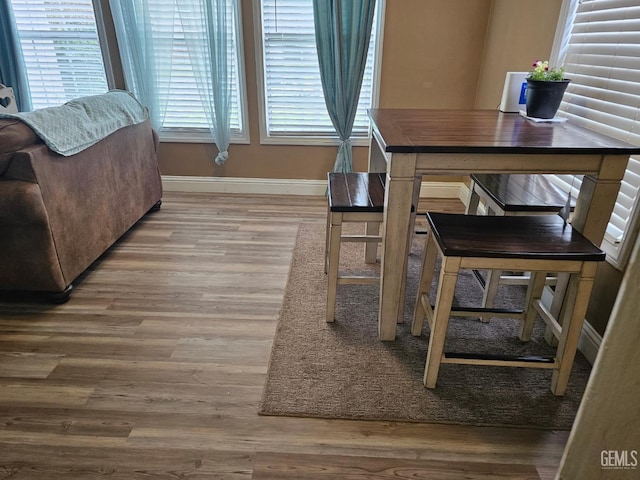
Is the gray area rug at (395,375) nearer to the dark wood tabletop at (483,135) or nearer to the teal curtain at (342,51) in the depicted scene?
the dark wood tabletop at (483,135)

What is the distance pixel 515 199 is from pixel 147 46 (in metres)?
3.00

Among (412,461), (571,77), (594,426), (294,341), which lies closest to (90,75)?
(294,341)

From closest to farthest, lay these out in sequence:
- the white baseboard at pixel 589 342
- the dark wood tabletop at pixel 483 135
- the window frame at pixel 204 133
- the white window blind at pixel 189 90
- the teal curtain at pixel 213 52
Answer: the dark wood tabletop at pixel 483 135, the white baseboard at pixel 589 342, the teal curtain at pixel 213 52, the white window blind at pixel 189 90, the window frame at pixel 204 133

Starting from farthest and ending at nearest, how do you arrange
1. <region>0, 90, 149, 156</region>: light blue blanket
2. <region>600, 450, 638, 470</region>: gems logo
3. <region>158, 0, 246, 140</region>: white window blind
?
1. <region>158, 0, 246, 140</region>: white window blind
2. <region>0, 90, 149, 156</region>: light blue blanket
3. <region>600, 450, 638, 470</region>: gems logo

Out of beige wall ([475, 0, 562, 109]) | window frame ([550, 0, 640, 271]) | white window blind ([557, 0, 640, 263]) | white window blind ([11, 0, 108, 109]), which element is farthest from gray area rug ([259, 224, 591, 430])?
white window blind ([11, 0, 108, 109])

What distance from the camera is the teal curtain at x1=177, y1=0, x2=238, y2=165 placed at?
3.25 metres

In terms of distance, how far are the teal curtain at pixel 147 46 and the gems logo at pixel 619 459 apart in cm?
374

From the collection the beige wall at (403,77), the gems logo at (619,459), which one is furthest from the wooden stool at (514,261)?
the beige wall at (403,77)

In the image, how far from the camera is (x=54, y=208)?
2055mm

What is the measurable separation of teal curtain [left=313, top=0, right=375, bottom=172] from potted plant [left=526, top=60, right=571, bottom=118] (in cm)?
162

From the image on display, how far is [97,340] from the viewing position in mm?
1940

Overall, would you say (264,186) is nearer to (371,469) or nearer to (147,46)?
(147,46)

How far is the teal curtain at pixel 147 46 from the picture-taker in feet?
10.8

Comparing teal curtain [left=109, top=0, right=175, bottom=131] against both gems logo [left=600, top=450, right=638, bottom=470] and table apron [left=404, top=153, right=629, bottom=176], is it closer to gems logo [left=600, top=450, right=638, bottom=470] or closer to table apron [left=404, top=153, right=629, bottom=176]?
table apron [left=404, top=153, right=629, bottom=176]
